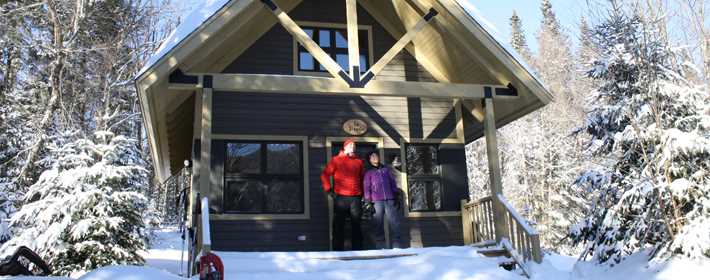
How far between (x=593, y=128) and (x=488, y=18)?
229 cm

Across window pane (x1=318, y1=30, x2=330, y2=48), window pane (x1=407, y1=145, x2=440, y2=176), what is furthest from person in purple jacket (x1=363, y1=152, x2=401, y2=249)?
window pane (x1=318, y1=30, x2=330, y2=48)

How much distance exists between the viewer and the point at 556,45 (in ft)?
107

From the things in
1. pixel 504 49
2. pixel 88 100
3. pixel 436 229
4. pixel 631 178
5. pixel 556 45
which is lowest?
pixel 436 229

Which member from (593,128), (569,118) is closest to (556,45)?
(569,118)

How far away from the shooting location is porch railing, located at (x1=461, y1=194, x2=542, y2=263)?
703cm

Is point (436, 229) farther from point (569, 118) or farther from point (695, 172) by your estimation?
point (569, 118)

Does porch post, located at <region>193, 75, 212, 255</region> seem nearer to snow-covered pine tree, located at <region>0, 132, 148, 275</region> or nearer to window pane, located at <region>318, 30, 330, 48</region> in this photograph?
window pane, located at <region>318, 30, 330, 48</region>

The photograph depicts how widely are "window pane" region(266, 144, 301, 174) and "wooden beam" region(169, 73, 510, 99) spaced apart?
1721 millimetres

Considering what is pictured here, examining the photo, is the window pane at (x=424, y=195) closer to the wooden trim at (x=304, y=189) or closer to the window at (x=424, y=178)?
the window at (x=424, y=178)

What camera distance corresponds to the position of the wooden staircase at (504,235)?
277 inches

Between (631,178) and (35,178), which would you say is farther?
(35,178)

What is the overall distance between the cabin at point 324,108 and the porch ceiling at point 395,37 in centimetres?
2

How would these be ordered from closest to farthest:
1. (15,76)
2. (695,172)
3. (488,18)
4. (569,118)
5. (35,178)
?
1. (695,172)
2. (488,18)
3. (35,178)
4. (15,76)
5. (569,118)

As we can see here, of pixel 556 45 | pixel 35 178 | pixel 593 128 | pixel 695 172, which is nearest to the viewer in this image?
pixel 695 172
